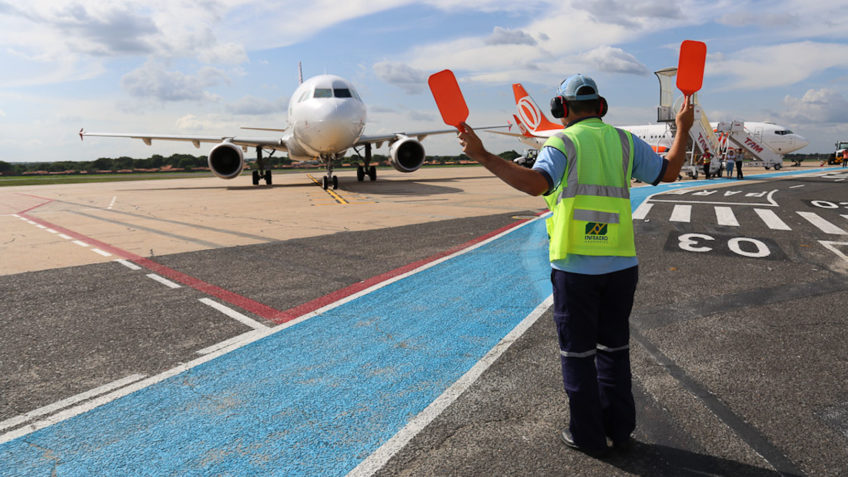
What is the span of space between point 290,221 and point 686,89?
408 inches

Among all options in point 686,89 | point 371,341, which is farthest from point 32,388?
point 686,89

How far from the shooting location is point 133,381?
3646mm

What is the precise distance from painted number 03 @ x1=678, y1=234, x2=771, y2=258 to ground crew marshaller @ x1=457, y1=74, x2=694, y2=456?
6090 mm

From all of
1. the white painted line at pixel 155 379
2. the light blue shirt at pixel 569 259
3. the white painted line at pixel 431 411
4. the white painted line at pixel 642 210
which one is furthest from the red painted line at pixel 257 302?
the white painted line at pixel 642 210

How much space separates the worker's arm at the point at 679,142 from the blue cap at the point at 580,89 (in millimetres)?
585

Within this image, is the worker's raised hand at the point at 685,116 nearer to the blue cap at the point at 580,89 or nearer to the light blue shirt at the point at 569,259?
the blue cap at the point at 580,89

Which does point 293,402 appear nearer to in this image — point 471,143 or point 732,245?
point 471,143

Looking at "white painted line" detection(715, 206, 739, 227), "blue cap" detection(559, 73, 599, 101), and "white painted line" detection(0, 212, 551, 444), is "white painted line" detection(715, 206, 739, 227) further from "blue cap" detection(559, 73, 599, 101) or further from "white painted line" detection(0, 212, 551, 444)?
"blue cap" detection(559, 73, 599, 101)

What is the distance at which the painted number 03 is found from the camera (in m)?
7.78

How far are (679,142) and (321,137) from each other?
57.7 feet

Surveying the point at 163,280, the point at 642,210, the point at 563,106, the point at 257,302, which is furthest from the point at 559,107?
the point at 642,210

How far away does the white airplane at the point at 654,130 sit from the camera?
4000cm

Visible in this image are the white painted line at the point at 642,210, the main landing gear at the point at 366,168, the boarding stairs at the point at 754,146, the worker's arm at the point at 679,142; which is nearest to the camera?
the worker's arm at the point at 679,142

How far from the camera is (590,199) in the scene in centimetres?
275
